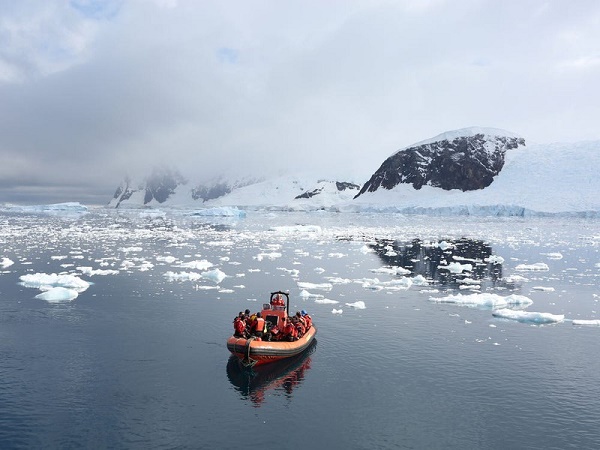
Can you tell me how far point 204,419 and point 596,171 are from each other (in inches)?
5791

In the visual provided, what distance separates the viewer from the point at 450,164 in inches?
6703

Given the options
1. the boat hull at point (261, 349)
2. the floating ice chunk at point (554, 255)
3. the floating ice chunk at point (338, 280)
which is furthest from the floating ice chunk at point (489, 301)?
the floating ice chunk at point (554, 255)

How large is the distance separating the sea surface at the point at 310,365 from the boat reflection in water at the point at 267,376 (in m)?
0.09

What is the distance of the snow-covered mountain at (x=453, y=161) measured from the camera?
533ft

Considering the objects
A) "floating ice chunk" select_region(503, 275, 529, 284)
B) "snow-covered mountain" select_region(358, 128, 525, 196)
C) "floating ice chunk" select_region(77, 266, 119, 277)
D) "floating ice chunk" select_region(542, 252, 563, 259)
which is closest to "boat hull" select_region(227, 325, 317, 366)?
"floating ice chunk" select_region(77, 266, 119, 277)

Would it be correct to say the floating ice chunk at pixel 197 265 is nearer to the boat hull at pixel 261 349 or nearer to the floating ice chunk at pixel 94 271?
the floating ice chunk at pixel 94 271

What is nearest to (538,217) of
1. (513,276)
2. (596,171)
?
(596,171)

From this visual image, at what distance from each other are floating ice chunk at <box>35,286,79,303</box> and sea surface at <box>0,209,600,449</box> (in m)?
0.37

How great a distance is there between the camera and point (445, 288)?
3372cm

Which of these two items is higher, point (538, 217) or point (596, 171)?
point (596, 171)

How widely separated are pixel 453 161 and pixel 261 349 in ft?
533

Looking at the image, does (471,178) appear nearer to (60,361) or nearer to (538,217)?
(538,217)

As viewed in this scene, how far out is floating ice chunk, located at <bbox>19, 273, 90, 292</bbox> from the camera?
1216 inches

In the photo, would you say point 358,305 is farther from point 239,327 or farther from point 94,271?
point 94,271
